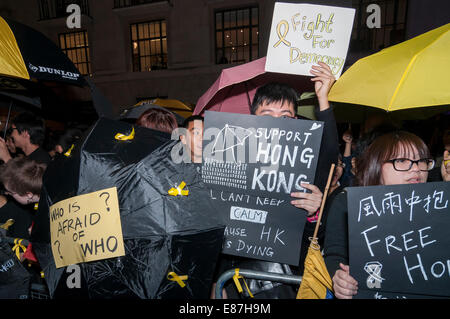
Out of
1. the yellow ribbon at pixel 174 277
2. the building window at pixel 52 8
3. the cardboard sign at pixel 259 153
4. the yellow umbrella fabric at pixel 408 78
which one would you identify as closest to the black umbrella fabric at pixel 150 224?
the yellow ribbon at pixel 174 277

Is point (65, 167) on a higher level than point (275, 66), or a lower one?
lower

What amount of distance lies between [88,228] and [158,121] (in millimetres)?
1342

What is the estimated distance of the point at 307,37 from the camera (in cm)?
187

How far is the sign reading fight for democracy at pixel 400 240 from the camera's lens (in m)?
1.22

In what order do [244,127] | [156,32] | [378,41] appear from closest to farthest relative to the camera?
1. [244,127]
2. [378,41]
3. [156,32]

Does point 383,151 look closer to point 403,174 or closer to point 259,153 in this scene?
point 403,174

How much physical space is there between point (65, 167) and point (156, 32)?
1402 centimetres

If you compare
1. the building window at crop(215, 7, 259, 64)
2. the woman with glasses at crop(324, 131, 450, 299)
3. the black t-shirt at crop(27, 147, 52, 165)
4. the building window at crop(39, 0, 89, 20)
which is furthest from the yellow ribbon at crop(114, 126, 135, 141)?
the building window at crop(39, 0, 89, 20)

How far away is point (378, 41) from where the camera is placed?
37.4 ft

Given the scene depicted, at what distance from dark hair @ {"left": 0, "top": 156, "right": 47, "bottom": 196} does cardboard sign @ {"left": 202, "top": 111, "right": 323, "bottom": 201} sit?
5.28 feet

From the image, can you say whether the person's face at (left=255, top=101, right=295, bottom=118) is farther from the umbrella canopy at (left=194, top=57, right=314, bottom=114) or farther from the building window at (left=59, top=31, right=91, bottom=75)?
the building window at (left=59, top=31, right=91, bottom=75)
